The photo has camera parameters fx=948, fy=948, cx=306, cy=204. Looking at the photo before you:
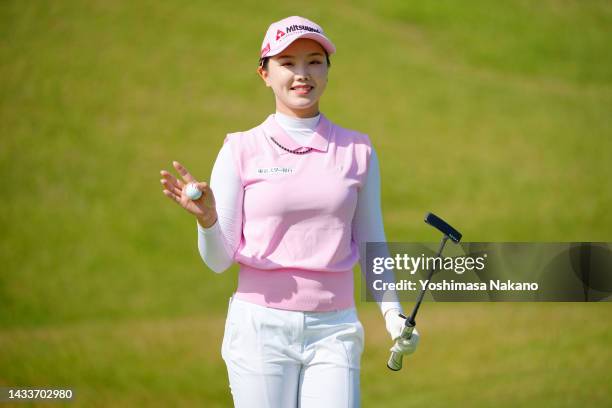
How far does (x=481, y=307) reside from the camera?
8695mm

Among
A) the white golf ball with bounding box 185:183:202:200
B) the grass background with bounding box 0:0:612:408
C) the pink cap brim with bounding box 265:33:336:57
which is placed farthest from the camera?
the grass background with bounding box 0:0:612:408

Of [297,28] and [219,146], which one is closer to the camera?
[297,28]

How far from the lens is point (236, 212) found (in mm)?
2926

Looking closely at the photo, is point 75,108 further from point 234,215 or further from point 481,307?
point 234,215

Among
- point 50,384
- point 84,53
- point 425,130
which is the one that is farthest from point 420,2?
point 50,384

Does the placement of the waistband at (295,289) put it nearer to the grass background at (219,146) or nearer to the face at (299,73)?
the face at (299,73)

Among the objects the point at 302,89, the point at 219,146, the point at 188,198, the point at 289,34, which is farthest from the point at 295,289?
the point at 219,146

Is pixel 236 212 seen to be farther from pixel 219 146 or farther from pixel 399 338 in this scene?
pixel 219 146

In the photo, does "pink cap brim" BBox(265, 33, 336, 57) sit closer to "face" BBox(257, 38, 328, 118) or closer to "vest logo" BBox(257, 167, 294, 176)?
"face" BBox(257, 38, 328, 118)

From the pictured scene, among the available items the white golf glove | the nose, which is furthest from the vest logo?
the white golf glove

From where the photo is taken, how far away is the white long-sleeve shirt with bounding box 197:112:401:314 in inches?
113

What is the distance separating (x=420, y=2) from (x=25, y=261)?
550 cm

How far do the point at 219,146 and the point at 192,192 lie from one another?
7.60m

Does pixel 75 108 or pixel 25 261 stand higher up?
pixel 75 108
